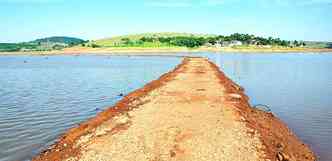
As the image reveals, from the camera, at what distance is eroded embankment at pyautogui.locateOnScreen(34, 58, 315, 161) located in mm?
12461

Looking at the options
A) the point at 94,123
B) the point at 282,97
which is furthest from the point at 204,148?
the point at 282,97

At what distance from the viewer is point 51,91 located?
3525 centimetres

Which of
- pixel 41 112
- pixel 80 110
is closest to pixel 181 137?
pixel 80 110

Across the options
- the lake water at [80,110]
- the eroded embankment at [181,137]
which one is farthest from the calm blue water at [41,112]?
the eroded embankment at [181,137]

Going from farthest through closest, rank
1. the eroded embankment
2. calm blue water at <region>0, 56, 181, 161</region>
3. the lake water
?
the lake water
calm blue water at <region>0, 56, 181, 161</region>
the eroded embankment

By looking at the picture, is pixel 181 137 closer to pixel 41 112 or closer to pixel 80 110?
pixel 80 110

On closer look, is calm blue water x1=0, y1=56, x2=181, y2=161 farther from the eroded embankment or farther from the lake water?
the eroded embankment

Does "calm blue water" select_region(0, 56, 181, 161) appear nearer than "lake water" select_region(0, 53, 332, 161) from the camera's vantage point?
Yes

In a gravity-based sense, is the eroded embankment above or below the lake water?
above

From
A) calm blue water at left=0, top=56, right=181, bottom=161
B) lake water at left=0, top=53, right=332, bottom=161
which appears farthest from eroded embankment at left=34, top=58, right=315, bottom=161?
calm blue water at left=0, top=56, right=181, bottom=161

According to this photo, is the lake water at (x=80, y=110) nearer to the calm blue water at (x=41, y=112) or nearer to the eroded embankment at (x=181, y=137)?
the calm blue water at (x=41, y=112)

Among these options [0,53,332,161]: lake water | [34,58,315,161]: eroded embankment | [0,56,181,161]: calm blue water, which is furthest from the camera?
[0,53,332,161]: lake water

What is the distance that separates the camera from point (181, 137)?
14.1 m

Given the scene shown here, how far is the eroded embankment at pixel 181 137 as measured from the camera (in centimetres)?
1246
